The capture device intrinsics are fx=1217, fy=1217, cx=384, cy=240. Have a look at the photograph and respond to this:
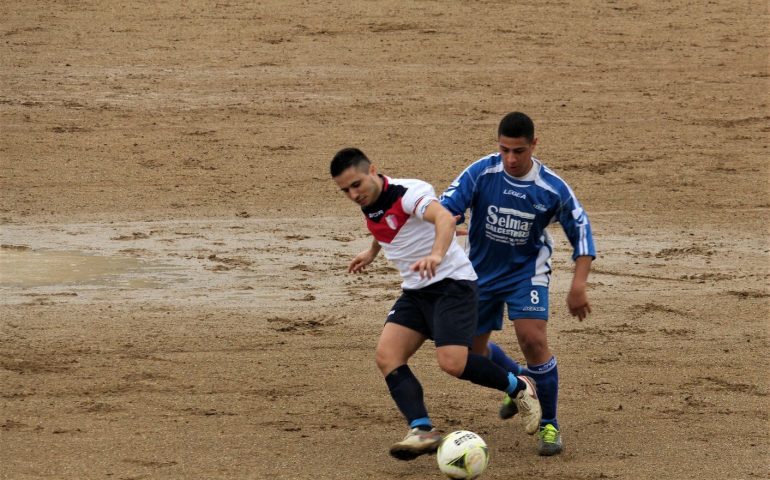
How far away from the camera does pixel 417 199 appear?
629 centimetres

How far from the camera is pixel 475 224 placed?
6.87 metres

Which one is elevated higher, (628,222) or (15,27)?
(15,27)

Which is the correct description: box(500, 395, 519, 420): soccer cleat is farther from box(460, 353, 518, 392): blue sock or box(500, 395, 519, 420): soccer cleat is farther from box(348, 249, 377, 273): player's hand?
box(348, 249, 377, 273): player's hand

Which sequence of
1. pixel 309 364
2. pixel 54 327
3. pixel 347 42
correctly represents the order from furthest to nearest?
pixel 347 42
pixel 54 327
pixel 309 364

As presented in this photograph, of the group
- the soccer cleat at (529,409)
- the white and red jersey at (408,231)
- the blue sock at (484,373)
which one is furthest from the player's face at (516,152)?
the soccer cleat at (529,409)

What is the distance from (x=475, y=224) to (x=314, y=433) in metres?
1.49

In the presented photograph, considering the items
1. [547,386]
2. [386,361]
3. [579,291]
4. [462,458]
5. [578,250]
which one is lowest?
[462,458]

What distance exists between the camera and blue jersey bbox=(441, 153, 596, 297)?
6.62 m

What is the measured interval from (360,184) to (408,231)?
15.6 inches

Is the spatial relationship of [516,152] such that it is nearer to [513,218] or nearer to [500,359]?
[513,218]

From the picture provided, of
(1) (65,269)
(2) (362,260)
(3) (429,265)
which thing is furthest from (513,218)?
(1) (65,269)

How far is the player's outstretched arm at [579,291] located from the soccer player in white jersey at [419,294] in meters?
0.50

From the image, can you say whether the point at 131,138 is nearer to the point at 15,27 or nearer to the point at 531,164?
the point at 15,27

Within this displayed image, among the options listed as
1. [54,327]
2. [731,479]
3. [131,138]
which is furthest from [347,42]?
[731,479]
